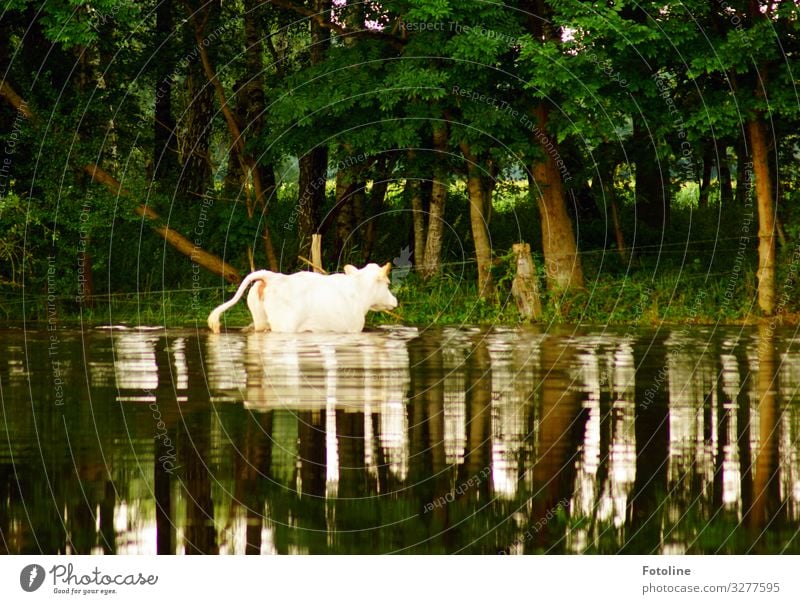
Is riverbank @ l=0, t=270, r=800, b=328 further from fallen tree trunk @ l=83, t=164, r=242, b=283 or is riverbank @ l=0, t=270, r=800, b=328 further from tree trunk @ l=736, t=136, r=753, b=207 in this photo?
tree trunk @ l=736, t=136, r=753, b=207

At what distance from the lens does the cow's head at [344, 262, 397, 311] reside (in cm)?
2261

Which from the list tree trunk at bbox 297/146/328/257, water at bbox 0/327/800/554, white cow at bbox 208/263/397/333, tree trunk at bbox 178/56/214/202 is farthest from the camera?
tree trunk at bbox 178/56/214/202

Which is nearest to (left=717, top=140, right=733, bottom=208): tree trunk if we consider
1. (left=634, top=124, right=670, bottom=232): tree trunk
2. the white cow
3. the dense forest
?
the dense forest

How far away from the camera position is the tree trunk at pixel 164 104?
29.2m

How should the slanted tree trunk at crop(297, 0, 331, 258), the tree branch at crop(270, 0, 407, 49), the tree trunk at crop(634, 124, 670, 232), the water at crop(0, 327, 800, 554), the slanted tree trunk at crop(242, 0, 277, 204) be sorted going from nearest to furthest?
the water at crop(0, 327, 800, 554) < the tree branch at crop(270, 0, 407, 49) < the slanted tree trunk at crop(297, 0, 331, 258) < the slanted tree trunk at crop(242, 0, 277, 204) < the tree trunk at crop(634, 124, 670, 232)

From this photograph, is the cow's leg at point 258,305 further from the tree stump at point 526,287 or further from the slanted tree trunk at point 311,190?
the slanted tree trunk at point 311,190

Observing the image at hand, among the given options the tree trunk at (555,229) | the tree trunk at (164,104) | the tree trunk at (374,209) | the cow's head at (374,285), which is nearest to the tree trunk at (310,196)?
the tree trunk at (374,209)

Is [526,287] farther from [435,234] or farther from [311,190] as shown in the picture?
[311,190]

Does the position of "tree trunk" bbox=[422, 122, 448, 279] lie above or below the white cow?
above

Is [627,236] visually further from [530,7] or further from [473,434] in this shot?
[473,434]

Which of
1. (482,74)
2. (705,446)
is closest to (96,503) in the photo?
(705,446)

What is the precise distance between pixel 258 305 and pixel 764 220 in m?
8.46

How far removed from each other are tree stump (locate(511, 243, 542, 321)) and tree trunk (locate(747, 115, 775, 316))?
145 inches

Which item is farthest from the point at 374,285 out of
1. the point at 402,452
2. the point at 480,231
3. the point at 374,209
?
the point at 402,452
